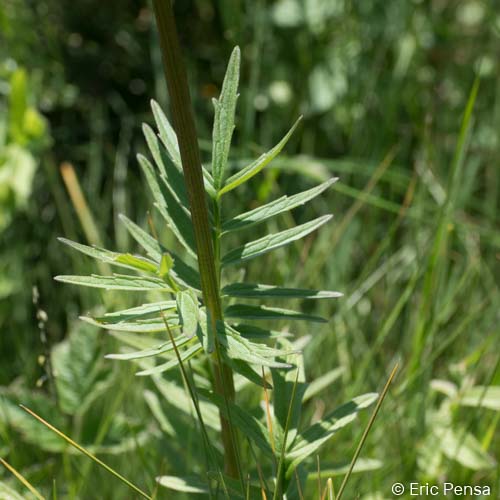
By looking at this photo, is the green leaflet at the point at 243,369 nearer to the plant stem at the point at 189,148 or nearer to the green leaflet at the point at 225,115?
the plant stem at the point at 189,148

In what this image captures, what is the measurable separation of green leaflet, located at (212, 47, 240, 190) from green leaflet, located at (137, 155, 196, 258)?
2.5 inches

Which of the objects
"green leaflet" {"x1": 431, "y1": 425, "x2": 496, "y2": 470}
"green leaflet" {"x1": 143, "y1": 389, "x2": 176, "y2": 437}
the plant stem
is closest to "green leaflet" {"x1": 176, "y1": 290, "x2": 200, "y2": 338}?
the plant stem

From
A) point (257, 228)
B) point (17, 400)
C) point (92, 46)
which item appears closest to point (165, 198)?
point (17, 400)

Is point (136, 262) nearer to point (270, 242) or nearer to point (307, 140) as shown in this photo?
point (270, 242)

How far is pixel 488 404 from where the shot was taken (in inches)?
36.9

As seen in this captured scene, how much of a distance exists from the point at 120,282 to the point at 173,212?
10 centimetres

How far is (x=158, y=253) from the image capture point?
0.66m

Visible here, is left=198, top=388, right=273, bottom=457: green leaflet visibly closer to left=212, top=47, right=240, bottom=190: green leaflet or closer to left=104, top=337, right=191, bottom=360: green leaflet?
left=104, top=337, right=191, bottom=360: green leaflet

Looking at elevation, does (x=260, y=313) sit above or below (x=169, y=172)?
below

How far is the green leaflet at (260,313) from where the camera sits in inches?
24.2

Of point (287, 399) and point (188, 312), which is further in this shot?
point (287, 399)

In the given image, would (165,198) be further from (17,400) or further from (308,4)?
(308,4)

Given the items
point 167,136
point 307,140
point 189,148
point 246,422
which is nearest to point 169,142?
point 167,136

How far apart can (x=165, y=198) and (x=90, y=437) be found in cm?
51
